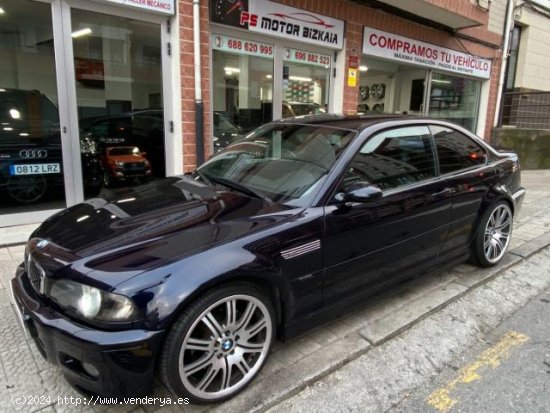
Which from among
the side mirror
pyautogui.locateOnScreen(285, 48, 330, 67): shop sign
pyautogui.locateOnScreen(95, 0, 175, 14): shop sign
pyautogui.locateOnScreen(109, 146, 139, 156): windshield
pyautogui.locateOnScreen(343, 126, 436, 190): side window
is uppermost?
pyautogui.locateOnScreen(95, 0, 175, 14): shop sign

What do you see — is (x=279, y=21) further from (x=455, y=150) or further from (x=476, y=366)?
(x=476, y=366)

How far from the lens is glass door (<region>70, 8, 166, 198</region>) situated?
5281mm

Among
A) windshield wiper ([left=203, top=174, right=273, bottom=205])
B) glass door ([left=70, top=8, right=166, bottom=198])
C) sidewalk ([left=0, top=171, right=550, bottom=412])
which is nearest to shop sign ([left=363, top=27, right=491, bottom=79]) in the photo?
glass door ([left=70, top=8, right=166, bottom=198])

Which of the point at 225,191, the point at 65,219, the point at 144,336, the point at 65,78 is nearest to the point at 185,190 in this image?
the point at 225,191

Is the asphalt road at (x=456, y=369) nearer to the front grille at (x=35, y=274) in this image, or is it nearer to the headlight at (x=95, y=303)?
the headlight at (x=95, y=303)

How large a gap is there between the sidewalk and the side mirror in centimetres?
90

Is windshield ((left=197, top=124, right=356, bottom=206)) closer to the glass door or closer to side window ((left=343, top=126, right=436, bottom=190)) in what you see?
side window ((left=343, top=126, right=436, bottom=190))

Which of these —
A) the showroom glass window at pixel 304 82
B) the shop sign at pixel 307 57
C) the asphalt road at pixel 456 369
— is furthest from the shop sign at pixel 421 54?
the asphalt road at pixel 456 369

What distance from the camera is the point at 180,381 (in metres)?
2.03

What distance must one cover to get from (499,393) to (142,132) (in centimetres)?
540

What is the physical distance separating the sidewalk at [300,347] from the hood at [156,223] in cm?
78

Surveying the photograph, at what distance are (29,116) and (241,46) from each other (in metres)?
3.18

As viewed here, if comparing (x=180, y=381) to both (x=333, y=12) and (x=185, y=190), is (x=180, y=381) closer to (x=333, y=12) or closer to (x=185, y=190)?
(x=185, y=190)

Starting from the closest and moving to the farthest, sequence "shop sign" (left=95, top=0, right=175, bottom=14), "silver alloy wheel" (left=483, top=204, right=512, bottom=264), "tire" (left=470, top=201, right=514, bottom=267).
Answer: "tire" (left=470, top=201, right=514, bottom=267)
"silver alloy wheel" (left=483, top=204, right=512, bottom=264)
"shop sign" (left=95, top=0, right=175, bottom=14)
